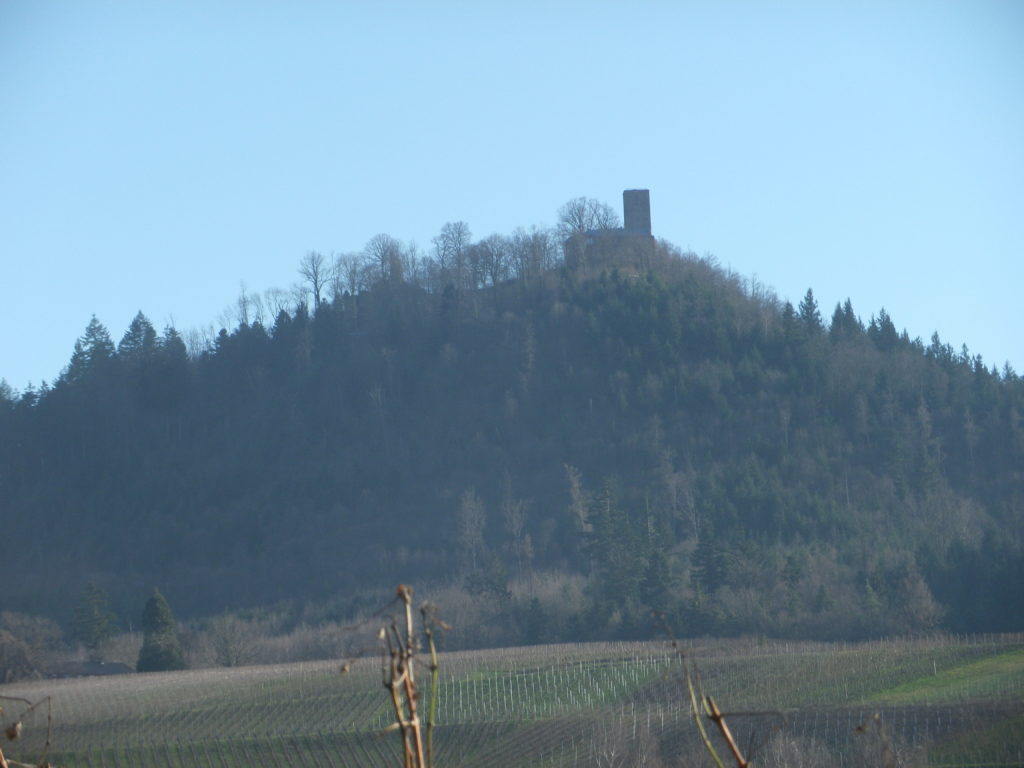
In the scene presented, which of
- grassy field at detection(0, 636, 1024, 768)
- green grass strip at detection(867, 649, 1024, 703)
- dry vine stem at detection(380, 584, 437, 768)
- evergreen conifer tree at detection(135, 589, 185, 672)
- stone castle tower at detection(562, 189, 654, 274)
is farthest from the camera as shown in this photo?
stone castle tower at detection(562, 189, 654, 274)

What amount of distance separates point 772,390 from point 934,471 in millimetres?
11061

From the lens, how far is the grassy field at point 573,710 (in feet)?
68.4

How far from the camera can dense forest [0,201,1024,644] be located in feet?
149

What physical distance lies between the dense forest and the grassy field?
10169 millimetres

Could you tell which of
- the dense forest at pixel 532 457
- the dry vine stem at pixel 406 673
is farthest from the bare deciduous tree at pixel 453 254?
the dry vine stem at pixel 406 673

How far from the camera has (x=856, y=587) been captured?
41938mm

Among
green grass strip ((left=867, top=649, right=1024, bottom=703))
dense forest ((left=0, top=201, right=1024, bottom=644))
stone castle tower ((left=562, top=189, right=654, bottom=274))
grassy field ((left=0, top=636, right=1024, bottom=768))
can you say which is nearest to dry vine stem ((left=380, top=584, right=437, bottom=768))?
grassy field ((left=0, top=636, right=1024, bottom=768))

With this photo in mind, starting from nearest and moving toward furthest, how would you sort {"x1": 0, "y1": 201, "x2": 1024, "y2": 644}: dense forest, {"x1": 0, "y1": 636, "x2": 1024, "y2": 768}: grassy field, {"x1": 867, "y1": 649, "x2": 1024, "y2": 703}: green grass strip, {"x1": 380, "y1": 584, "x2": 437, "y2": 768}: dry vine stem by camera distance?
{"x1": 380, "y1": 584, "x2": 437, "y2": 768}: dry vine stem, {"x1": 0, "y1": 636, "x2": 1024, "y2": 768}: grassy field, {"x1": 867, "y1": 649, "x2": 1024, "y2": 703}: green grass strip, {"x1": 0, "y1": 201, "x2": 1024, "y2": 644}: dense forest

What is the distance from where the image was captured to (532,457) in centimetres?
6306

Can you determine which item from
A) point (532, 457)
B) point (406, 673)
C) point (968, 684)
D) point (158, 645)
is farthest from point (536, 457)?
point (406, 673)

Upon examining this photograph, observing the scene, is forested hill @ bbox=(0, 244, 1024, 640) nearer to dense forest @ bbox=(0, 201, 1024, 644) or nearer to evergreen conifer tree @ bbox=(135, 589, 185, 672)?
dense forest @ bbox=(0, 201, 1024, 644)

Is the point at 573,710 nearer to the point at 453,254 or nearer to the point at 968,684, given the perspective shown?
the point at 968,684

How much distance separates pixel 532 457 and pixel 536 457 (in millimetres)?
258

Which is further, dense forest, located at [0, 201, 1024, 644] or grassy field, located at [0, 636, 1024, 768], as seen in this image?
dense forest, located at [0, 201, 1024, 644]
